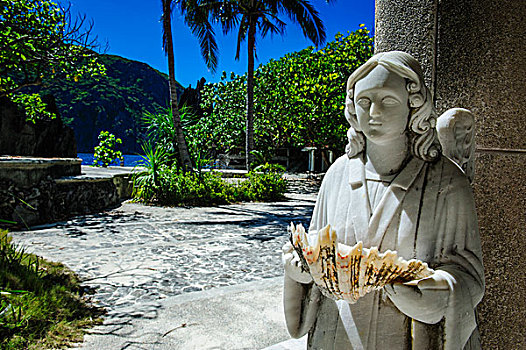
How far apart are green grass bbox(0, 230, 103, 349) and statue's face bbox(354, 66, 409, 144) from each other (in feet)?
8.27

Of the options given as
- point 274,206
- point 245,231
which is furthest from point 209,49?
point 245,231

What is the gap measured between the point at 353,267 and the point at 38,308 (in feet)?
10.7

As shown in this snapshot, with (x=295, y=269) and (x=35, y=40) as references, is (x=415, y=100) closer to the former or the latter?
(x=295, y=269)

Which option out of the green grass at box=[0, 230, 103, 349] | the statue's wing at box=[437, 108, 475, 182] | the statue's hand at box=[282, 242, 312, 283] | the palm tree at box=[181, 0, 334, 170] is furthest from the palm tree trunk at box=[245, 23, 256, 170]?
the statue's hand at box=[282, 242, 312, 283]

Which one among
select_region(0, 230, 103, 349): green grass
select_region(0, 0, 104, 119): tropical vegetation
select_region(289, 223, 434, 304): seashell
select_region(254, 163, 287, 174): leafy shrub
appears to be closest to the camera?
select_region(289, 223, 434, 304): seashell

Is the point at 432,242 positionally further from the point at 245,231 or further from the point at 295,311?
the point at 245,231

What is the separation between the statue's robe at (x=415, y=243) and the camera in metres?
1.12

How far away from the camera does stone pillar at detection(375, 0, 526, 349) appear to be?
1.78 metres

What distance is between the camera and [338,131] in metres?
15.1

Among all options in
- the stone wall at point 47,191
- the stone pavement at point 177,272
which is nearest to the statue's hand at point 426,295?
the stone pavement at point 177,272

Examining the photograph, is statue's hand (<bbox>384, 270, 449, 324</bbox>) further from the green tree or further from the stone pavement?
the green tree

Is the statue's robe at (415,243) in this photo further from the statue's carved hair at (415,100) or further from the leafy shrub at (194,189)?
the leafy shrub at (194,189)

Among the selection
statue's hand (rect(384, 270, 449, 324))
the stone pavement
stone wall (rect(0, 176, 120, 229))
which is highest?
statue's hand (rect(384, 270, 449, 324))

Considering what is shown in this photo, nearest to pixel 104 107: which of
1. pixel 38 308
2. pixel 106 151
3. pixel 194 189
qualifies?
pixel 106 151
